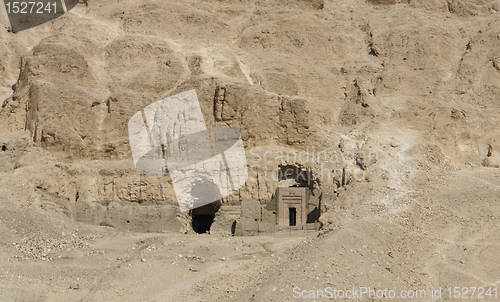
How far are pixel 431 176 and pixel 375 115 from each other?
7.12m

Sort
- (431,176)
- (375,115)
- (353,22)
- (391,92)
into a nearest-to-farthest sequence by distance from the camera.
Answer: (431,176)
(375,115)
(391,92)
(353,22)

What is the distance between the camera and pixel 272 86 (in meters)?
31.4

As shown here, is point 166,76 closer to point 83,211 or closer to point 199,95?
point 199,95

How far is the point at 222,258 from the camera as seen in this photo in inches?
744

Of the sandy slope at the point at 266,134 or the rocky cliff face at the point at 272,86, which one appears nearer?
the sandy slope at the point at 266,134

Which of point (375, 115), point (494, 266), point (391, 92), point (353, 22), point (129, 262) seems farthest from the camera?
point (353, 22)

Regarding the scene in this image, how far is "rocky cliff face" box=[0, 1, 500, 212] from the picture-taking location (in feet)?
84.1

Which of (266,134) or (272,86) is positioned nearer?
(266,134)

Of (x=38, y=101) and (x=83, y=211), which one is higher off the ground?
(x=38, y=101)

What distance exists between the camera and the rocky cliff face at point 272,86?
25.6 m

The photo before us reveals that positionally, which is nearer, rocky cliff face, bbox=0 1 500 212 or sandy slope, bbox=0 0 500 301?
sandy slope, bbox=0 0 500 301

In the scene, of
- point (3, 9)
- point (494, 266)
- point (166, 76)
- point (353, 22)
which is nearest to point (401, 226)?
point (494, 266)

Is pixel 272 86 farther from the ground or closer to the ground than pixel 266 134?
farther from the ground

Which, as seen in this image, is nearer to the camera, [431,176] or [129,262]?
[129,262]
